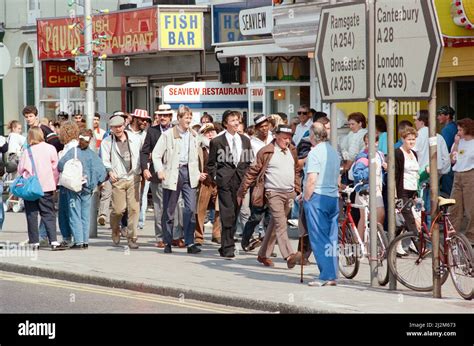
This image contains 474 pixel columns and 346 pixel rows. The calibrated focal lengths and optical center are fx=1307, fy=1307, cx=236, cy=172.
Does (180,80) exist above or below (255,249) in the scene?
above

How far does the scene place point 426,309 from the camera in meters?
12.1

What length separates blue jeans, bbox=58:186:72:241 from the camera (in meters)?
18.4

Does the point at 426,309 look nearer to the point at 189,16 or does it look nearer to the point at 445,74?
the point at 445,74

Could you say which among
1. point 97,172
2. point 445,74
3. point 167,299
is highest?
point 445,74

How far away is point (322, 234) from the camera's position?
1400 cm

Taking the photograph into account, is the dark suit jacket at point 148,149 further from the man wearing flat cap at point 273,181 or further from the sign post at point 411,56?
the sign post at point 411,56

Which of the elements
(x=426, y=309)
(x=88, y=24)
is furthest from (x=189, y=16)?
(x=426, y=309)

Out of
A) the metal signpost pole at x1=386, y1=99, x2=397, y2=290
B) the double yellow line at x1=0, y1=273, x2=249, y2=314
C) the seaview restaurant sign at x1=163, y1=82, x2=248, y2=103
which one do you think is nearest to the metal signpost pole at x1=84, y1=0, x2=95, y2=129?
the seaview restaurant sign at x1=163, y1=82, x2=248, y2=103

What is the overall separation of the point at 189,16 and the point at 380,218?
44.3ft

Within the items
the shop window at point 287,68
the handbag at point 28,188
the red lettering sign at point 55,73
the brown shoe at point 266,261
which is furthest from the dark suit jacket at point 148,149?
the red lettering sign at point 55,73

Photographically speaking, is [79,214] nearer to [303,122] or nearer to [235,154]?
[235,154]

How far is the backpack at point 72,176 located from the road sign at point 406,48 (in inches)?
235

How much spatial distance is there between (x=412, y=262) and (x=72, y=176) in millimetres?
6147
